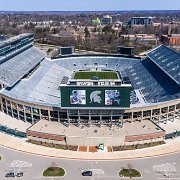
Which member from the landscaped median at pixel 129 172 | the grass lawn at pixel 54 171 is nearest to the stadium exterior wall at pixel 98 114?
the landscaped median at pixel 129 172

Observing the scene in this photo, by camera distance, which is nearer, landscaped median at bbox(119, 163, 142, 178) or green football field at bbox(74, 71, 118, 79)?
landscaped median at bbox(119, 163, 142, 178)

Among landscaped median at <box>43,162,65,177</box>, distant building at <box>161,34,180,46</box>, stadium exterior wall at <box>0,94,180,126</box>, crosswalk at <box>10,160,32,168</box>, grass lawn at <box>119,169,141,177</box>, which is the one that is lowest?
grass lawn at <box>119,169,141,177</box>

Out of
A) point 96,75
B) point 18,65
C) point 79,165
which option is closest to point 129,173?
point 79,165

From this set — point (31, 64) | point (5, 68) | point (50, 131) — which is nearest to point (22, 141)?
point (50, 131)

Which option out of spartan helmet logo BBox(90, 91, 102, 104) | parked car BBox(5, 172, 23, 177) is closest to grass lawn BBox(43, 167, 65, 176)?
parked car BBox(5, 172, 23, 177)

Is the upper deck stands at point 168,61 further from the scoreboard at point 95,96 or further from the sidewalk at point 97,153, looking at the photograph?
the sidewalk at point 97,153

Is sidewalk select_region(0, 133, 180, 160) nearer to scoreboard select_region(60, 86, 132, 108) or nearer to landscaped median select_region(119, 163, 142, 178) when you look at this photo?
landscaped median select_region(119, 163, 142, 178)

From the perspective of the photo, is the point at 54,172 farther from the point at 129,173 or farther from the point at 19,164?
the point at 129,173

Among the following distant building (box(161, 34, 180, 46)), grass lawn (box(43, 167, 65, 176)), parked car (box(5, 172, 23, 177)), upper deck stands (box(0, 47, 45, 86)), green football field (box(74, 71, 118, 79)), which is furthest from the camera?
distant building (box(161, 34, 180, 46))
